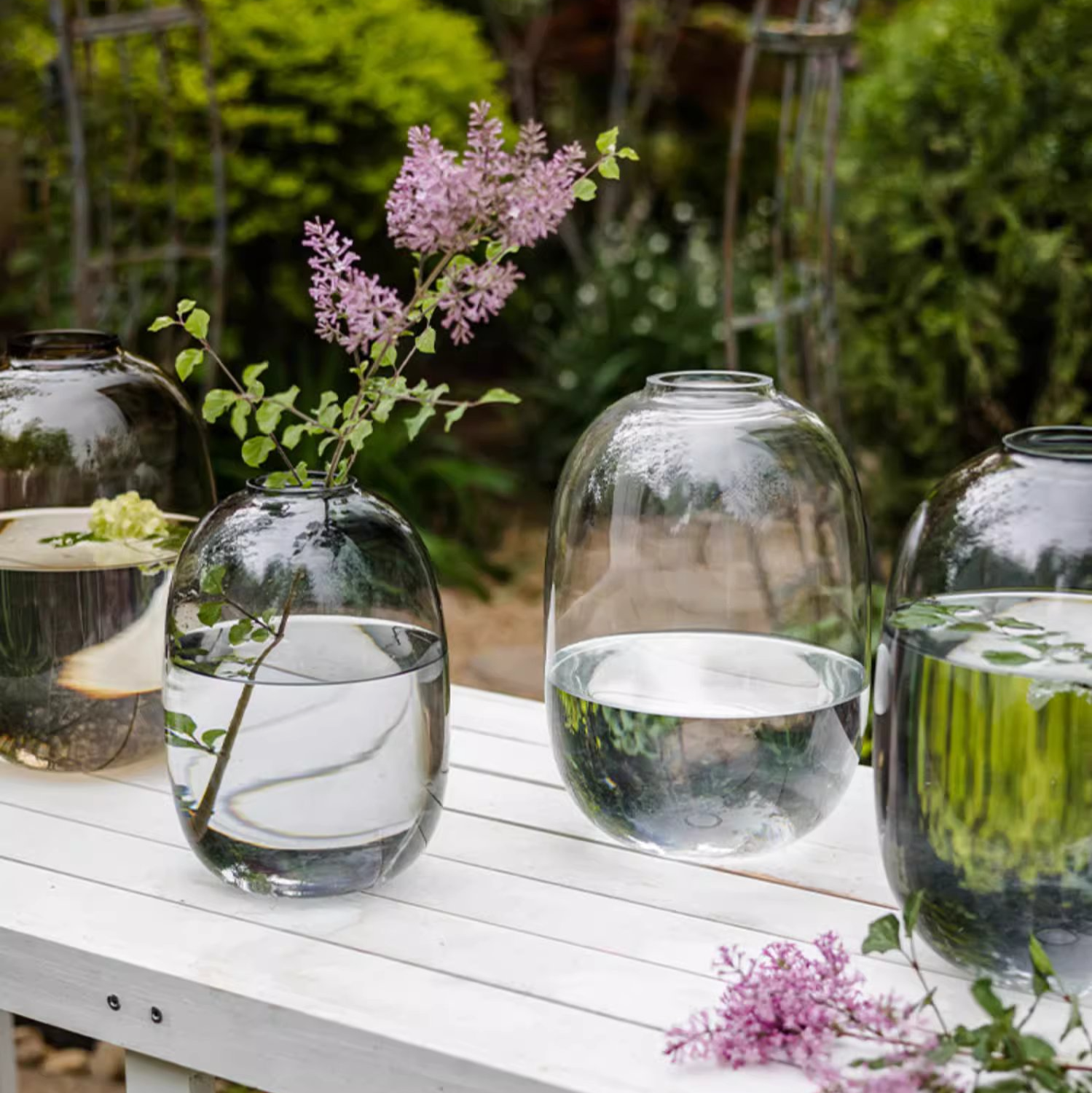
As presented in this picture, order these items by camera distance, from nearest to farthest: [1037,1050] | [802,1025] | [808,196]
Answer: [1037,1050] < [802,1025] < [808,196]

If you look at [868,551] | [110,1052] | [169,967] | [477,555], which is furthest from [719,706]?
[477,555]

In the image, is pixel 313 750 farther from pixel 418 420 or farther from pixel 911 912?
pixel 911 912

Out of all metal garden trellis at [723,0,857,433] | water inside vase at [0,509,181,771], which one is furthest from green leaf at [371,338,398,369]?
metal garden trellis at [723,0,857,433]

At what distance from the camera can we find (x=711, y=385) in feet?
3.91

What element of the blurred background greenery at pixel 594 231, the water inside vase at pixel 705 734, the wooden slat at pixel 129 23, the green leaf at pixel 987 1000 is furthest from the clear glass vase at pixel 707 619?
the wooden slat at pixel 129 23

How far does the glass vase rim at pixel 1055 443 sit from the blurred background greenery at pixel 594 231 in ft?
8.40

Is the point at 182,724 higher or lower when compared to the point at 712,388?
lower

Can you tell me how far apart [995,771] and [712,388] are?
395 millimetres

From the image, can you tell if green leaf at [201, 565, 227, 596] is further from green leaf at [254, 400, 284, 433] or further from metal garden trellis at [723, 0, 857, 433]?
metal garden trellis at [723, 0, 857, 433]

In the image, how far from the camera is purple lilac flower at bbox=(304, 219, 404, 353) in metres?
1.06

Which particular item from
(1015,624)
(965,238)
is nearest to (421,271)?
(1015,624)

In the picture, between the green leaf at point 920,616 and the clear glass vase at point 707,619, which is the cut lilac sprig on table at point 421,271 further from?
the green leaf at point 920,616

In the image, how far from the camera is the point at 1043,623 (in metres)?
0.96

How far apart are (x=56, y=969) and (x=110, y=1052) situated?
139cm
